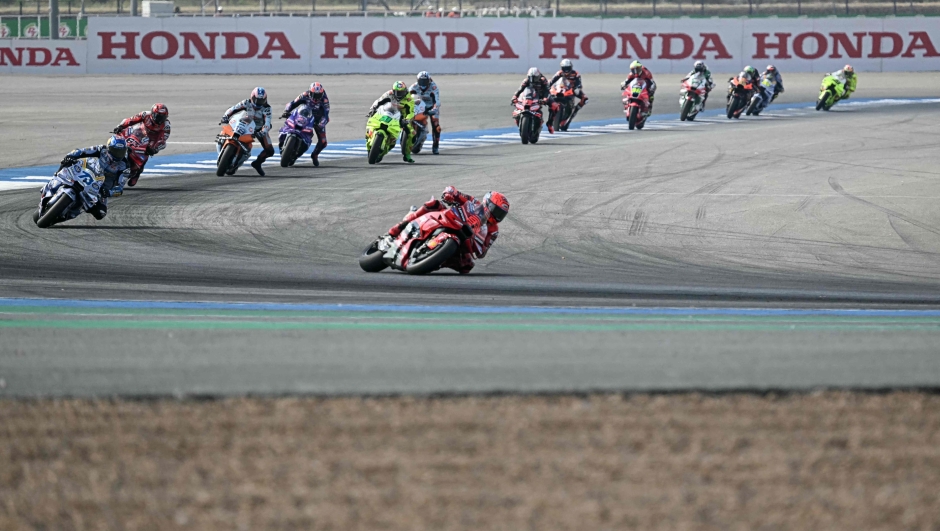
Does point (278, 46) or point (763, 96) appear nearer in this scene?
point (763, 96)

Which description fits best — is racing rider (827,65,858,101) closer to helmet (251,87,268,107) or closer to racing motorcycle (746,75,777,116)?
racing motorcycle (746,75,777,116)

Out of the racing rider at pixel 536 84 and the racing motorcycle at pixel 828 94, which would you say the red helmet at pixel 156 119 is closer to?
the racing rider at pixel 536 84

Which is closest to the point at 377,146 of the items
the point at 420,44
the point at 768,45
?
the point at 420,44

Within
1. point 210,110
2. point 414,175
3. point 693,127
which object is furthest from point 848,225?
point 210,110

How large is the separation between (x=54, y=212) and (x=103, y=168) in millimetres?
1045

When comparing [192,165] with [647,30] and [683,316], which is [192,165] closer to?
[683,316]

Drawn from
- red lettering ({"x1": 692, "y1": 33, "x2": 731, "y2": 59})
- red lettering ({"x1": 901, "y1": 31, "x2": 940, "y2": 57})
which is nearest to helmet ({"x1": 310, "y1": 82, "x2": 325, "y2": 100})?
red lettering ({"x1": 692, "y1": 33, "x2": 731, "y2": 59})

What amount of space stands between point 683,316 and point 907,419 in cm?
288

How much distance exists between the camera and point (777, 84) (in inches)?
1312

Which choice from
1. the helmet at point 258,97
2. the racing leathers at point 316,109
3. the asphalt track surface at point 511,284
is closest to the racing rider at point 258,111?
the helmet at point 258,97

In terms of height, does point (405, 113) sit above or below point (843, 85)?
below

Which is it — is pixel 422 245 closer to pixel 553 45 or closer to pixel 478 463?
pixel 478 463

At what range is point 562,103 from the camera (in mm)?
27828

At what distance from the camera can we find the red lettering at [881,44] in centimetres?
4666
